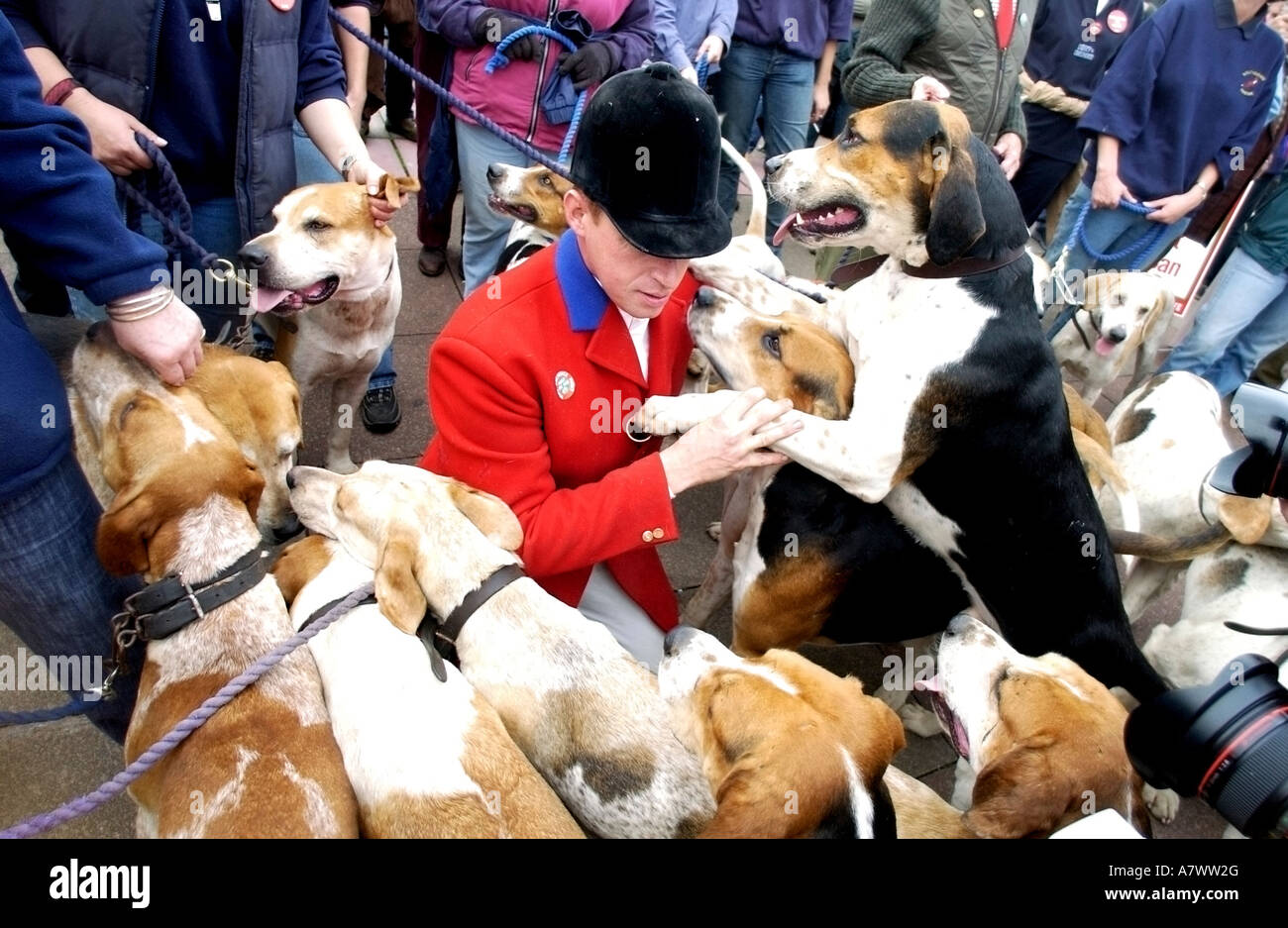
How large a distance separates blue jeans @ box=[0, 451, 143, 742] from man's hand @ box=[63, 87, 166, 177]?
1.28 meters

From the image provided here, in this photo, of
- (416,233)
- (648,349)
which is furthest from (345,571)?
(416,233)

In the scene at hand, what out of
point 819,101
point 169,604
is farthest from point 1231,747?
point 819,101

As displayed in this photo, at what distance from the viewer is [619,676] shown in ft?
8.24

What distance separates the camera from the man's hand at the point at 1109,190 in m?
5.28

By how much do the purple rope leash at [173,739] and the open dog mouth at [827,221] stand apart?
1991 millimetres

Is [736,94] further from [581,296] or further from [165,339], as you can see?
[165,339]

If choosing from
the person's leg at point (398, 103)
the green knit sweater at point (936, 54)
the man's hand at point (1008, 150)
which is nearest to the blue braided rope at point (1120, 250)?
the man's hand at point (1008, 150)

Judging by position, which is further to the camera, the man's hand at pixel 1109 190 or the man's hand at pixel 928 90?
the man's hand at pixel 1109 190

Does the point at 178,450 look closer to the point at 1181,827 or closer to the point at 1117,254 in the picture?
the point at 1181,827

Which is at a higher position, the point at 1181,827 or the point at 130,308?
the point at 130,308

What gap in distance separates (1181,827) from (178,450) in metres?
4.20

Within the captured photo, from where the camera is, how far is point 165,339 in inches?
95.9

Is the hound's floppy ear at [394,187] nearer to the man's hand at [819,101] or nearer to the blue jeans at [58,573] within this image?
the blue jeans at [58,573]

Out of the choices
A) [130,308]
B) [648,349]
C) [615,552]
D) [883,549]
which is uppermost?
[130,308]
